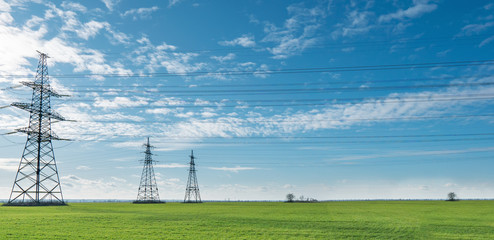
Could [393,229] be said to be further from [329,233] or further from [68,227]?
[68,227]

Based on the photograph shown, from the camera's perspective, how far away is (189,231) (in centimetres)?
2241

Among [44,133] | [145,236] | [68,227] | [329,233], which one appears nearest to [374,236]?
[329,233]

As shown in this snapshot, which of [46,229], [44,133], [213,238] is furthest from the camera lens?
[44,133]

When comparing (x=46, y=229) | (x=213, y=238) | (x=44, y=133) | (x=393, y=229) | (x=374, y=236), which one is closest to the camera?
(x=213, y=238)

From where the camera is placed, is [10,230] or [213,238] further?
[10,230]

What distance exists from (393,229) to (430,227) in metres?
3.79

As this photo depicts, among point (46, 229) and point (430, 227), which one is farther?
point (430, 227)

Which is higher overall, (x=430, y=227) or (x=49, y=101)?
(x=49, y=101)

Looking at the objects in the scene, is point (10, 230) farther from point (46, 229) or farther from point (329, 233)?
point (329, 233)

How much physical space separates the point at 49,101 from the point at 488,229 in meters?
62.5

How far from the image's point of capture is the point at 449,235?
21891 millimetres

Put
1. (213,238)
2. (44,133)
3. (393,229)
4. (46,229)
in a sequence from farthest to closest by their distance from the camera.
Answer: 1. (44,133)
2. (393,229)
3. (46,229)
4. (213,238)

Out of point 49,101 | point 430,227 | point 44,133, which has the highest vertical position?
point 49,101

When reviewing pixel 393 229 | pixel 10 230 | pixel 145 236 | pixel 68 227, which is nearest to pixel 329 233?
pixel 393 229
